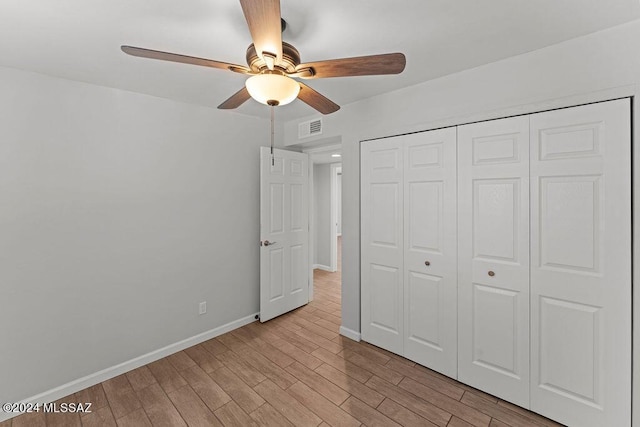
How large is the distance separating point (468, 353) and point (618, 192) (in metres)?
1.43

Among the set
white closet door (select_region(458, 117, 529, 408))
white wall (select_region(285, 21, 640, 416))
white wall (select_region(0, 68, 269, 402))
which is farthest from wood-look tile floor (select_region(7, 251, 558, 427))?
white wall (select_region(285, 21, 640, 416))

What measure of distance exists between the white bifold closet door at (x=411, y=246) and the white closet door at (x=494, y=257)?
9 centimetres

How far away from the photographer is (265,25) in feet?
3.57

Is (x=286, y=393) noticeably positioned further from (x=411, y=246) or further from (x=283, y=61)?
(x=283, y=61)

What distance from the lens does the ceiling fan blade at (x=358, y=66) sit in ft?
4.18

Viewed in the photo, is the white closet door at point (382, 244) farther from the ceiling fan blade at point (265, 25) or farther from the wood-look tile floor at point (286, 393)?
the ceiling fan blade at point (265, 25)

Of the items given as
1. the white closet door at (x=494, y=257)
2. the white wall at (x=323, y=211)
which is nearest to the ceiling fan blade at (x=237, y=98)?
the white closet door at (x=494, y=257)

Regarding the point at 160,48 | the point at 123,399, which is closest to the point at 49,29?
the point at 160,48

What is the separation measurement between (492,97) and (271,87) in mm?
1606

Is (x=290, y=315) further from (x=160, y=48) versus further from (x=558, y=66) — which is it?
(x=558, y=66)

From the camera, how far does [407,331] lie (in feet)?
8.30

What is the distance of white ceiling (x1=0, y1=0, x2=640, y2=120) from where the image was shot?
1.40m

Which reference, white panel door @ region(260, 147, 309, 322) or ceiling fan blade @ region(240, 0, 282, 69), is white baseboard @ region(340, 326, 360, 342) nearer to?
white panel door @ region(260, 147, 309, 322)

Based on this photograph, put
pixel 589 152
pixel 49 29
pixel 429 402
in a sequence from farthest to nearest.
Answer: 1. pixel 429 402
2. pixel 589 152
3. pixel 49 29
